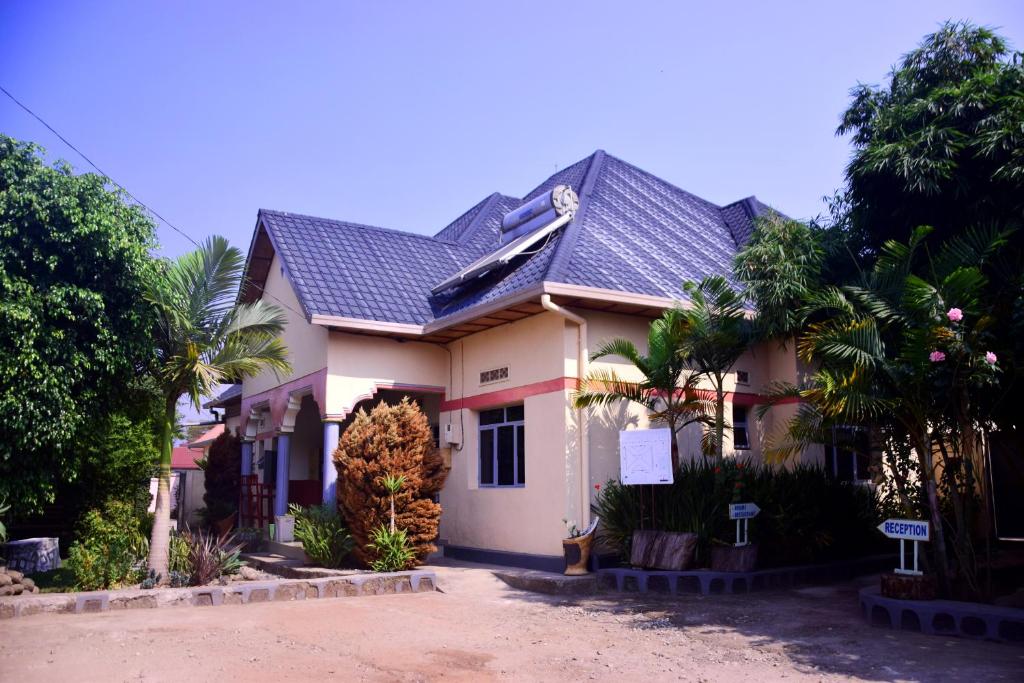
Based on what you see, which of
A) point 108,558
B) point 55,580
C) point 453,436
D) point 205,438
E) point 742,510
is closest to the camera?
point 742,510

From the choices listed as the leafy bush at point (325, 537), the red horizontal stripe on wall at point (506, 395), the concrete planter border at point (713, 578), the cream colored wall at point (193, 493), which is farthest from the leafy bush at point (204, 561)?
the cream colored wall at point (193, 493)

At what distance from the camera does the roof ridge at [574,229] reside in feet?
42.5

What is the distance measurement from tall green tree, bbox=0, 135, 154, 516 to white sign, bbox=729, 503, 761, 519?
843 centimetres

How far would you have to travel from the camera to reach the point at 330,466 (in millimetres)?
14664

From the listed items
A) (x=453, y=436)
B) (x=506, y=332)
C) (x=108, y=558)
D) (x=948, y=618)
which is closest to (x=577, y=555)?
(x=453, y=436)

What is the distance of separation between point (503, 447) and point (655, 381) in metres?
3.38

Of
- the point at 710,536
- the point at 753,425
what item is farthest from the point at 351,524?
the point at 753,425

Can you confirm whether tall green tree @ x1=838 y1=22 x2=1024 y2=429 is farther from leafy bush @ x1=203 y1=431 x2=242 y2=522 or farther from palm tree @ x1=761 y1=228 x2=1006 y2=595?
leafy bush @ x1=203 y1=431 x2=242 y2=522

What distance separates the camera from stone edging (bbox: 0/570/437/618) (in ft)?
32.5

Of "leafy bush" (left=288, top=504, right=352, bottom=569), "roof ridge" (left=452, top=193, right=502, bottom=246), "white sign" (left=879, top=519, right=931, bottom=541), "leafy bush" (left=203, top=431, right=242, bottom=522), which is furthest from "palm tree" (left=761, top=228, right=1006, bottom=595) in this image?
"leafy bush" (left=203, top=431, right=242, bottom=522)

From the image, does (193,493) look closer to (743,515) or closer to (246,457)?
(246,457)

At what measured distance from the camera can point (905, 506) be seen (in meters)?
10.2

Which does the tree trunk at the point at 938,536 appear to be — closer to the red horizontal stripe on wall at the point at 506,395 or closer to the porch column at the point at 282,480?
the red horizontal stripe on wall at the point at 506,395

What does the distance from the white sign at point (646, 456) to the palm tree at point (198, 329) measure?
5.56 meters
